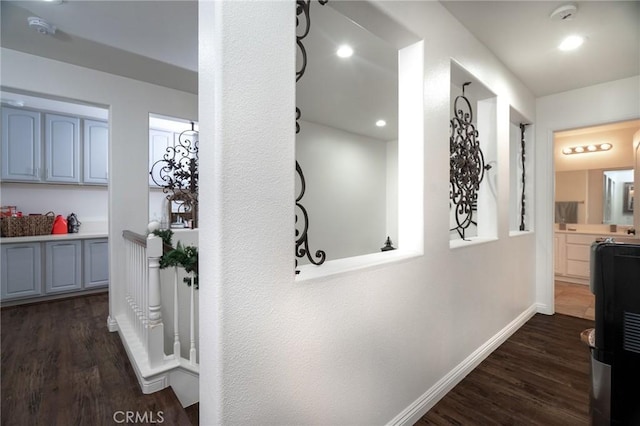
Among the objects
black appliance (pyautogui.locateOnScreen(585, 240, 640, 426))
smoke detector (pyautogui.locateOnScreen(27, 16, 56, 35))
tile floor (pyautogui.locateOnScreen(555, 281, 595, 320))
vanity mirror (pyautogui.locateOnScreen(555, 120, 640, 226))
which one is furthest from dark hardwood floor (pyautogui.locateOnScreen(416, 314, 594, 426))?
smoke detector (pyautogui.locateOnScreen(27, 16, 56, 35))

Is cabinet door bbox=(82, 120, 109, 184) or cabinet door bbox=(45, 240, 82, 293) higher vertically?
cabinet door bbox=(82, 120, 109, 184)

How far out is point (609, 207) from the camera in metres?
4.89

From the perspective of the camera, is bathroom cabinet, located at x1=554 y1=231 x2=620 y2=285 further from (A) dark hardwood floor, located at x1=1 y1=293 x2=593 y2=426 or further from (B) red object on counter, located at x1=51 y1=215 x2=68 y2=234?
Answer: (B) red object on counter, located at x1=51 y1=215 x2=68 y2=234

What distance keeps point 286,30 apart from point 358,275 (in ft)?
3.58

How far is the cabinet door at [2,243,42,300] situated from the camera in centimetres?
354

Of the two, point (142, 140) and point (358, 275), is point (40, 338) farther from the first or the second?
point (358, 275)

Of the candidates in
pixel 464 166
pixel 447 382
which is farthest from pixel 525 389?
pixel 464 166

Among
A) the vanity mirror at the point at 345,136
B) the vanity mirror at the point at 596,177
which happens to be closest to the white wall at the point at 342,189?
the vanity mirror at the point at 345,136

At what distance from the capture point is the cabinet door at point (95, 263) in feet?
13.6

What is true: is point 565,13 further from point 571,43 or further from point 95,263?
point 95,263

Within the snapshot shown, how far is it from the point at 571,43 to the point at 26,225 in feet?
21.0

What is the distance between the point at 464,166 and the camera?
2336 mm

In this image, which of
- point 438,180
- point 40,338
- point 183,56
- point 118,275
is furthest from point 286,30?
point 40,338

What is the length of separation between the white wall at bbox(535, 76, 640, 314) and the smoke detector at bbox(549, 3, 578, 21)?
1.72 meters
